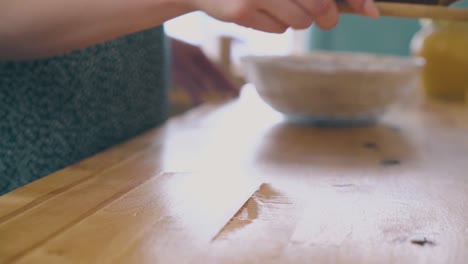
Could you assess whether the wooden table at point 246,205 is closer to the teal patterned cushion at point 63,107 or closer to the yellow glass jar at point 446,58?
the teal patterned cushion at point 63,107

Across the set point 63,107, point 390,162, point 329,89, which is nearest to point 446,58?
point 329,89

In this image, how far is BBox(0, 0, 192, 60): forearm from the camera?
1.68 ft

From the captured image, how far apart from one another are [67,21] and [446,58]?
42.8 inches

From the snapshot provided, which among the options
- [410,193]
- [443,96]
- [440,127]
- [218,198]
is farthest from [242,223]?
[443,96]

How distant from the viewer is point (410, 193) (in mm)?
531

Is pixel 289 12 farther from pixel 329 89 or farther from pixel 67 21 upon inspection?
pixel 329 89

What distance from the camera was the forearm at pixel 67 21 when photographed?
51 cm

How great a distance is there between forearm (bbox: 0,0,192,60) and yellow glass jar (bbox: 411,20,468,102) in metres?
1.00

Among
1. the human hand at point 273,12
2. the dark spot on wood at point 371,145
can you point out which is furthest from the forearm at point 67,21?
the dark spot on wood at point 371,145

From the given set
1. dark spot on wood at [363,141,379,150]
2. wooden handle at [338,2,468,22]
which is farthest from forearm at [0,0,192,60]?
dark spot on wood at [363,141,379,150]

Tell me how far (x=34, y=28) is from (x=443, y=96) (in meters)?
1.12

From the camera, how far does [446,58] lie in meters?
1.39

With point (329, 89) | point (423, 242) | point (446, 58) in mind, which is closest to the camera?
point (423, 242)

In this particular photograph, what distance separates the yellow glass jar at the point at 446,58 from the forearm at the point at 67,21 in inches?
39.3
